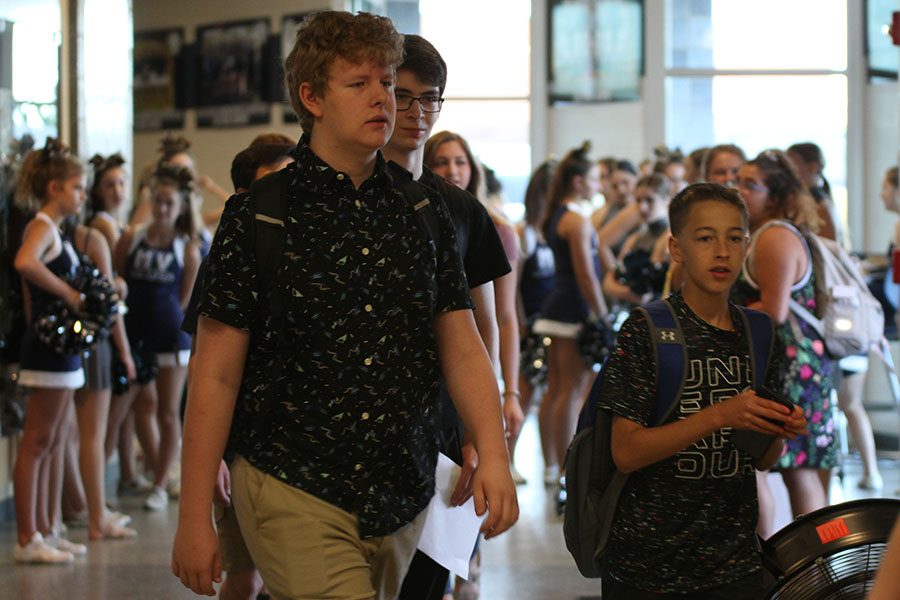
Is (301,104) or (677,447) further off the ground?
(301,104)

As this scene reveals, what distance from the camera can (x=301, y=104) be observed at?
2.35 m

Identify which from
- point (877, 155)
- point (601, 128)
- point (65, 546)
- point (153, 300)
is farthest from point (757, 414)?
point (877, 155)

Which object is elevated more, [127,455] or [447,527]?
[447,527]

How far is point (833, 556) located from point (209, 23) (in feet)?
33.7

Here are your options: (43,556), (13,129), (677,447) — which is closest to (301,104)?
(677,447)

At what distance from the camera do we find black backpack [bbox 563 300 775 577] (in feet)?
9.42

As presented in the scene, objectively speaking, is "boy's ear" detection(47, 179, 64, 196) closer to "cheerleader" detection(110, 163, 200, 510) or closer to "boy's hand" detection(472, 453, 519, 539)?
"cheerleader" detection(110, 163, 200, 510)

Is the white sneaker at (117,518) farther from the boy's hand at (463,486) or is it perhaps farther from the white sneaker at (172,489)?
the boy's hand at (463,486)

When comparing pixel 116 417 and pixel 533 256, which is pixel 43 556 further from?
pixel 533 256

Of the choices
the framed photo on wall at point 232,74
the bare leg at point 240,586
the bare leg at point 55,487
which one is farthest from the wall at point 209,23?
the bare leg at point 240,586

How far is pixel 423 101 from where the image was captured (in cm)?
301

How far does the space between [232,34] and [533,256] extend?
543 cm

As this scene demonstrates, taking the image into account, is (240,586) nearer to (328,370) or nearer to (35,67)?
(328,370)

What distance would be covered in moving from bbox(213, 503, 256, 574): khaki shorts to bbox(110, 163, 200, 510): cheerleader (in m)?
3.59
